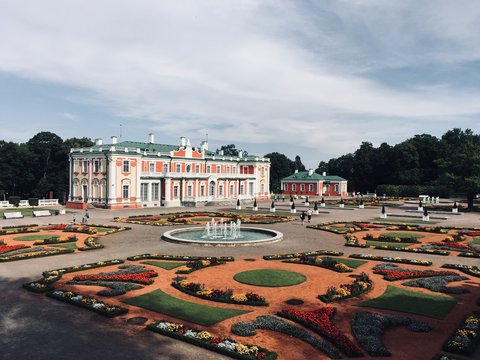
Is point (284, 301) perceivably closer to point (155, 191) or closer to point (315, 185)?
point (155, 191)

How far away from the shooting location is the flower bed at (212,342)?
12.8 metres

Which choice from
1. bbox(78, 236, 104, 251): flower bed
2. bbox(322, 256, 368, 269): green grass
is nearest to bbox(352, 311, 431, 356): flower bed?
bbox(322, 256, 368, 269): green grass

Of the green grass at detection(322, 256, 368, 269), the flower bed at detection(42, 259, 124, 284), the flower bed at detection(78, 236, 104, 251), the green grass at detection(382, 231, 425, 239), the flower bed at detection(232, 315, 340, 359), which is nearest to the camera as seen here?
the flower bed at detection(232, 315, 340, 359)

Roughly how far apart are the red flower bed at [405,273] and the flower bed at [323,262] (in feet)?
6.30

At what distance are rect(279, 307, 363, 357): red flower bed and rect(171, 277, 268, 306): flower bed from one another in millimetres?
1791

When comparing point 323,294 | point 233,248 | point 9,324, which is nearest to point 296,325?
point 323,294

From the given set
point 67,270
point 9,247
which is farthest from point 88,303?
point 9,247

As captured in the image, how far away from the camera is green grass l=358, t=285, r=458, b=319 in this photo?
16969mm

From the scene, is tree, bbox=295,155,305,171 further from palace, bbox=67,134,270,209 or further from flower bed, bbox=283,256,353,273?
flower bed, bbox=283,256,353,273

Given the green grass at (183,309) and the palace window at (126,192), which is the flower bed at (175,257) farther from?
the palace window at (126,192)

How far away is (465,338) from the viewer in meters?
13.9

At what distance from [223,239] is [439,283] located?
18345 mm

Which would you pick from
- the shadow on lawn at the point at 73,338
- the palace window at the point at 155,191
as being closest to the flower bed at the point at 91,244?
the shadow on lawn at the point at 73,338

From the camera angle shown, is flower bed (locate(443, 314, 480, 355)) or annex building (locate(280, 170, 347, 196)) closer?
flower bed (locate(443, 314, 480, 355))
